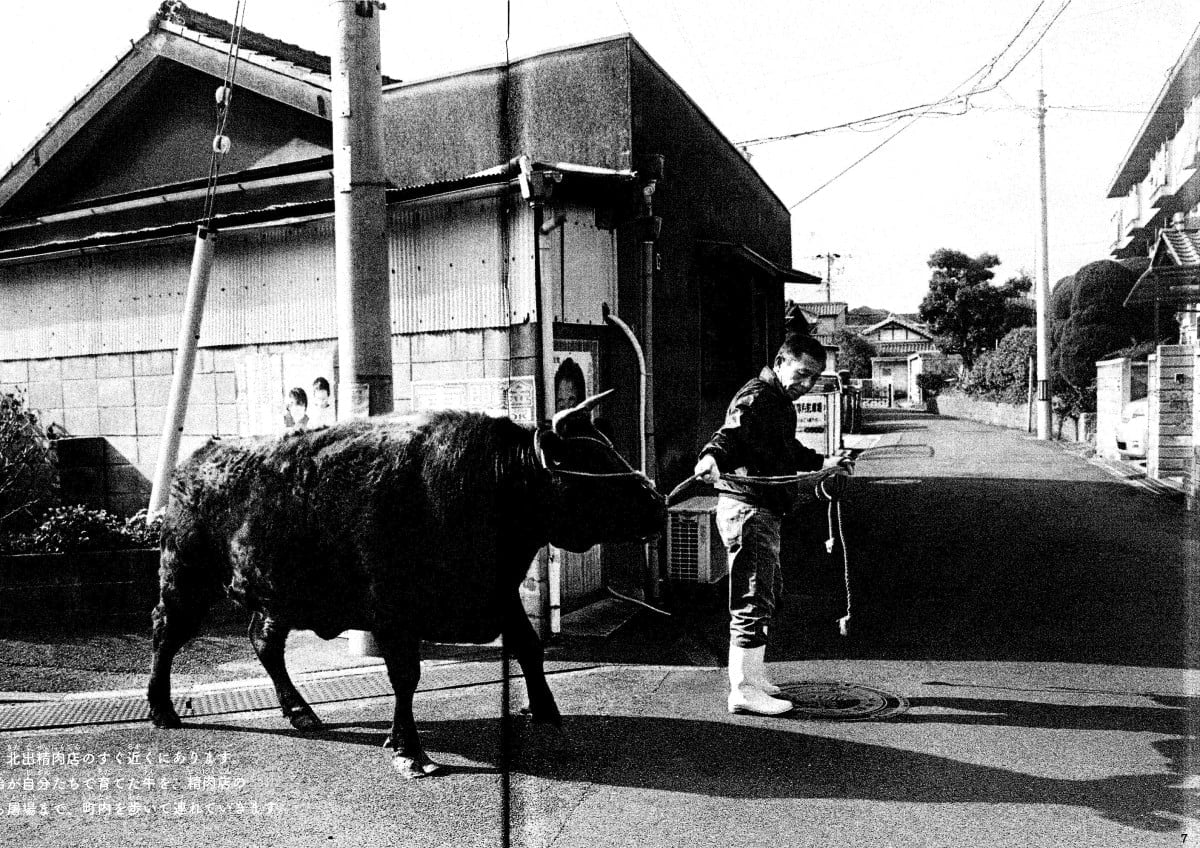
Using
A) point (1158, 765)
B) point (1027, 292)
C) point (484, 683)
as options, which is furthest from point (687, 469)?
point (1027, 292)

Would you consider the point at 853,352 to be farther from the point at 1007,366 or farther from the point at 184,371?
the point at 184,371

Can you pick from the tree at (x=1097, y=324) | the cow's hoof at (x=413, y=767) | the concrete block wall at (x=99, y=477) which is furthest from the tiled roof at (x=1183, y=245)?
Result: the concrete block wall at (x=99, y=477)

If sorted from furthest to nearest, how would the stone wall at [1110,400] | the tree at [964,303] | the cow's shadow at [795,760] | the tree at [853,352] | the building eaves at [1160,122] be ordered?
the tree at [853,352], the stone wall at [1110,400], the tree at [964,303], the building eaves at [1160,122], the cow's shadow at [795,760]

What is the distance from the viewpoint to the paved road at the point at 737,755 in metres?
4.06

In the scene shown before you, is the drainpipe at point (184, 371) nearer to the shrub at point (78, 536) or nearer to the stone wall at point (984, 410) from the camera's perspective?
the shrub at point (78, 536)

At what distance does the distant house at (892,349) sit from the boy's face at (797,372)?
17470 mm

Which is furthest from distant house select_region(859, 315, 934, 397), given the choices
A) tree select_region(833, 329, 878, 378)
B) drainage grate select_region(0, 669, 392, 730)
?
drainage grate select_region(0, 669, 392, 730)

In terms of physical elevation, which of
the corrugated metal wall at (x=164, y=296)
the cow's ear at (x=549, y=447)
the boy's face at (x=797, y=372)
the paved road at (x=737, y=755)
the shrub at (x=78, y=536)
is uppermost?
the corrugated metal wall at (x=164, y=296)

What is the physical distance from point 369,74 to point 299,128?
443 cm

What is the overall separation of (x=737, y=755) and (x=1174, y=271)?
13.0 m

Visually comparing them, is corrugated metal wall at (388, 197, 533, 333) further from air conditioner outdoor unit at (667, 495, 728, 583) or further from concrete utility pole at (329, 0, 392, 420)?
air conditioner outdoor unit at (667, 495, 728, 583)

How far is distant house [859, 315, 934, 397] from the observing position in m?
25.0

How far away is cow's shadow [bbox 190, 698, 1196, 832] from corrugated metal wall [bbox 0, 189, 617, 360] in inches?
129

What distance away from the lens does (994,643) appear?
23.1 ft
